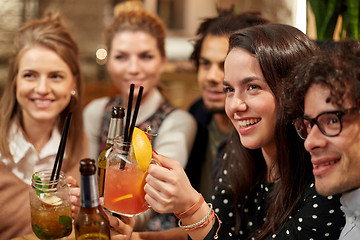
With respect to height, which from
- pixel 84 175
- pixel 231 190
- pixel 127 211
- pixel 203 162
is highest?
pixel 84 175

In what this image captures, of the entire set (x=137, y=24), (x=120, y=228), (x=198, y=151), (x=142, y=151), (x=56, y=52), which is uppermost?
(x=137, y=24)

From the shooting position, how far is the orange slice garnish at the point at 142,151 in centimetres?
123

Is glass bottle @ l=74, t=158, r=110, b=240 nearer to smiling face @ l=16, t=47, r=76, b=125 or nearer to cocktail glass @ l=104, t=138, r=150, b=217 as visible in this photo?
cocktail glass @ l=104, t=138, r=150, b=217

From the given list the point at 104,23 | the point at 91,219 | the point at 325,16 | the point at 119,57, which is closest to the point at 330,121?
the point at 91,219

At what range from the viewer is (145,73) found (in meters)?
2.67

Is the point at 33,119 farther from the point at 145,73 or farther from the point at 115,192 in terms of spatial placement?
the point at 115,192

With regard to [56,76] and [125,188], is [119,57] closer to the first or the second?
[56,76]

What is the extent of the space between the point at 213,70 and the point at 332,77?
1.51m

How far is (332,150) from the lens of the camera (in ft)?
3.57

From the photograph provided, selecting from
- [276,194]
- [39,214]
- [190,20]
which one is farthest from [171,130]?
[190,20]

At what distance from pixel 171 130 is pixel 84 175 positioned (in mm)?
1423

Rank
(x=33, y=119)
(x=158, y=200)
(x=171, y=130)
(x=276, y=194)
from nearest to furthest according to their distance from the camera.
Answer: (x=158, y=200) → (x=276, y=194) → (x=33, y=119) → (x=171, y=130)

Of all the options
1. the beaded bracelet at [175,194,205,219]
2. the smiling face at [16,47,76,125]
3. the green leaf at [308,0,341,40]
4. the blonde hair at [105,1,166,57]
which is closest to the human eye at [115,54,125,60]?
the blonde hair at [105,1,166,57]

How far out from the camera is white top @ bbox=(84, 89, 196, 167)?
2.48 meters
